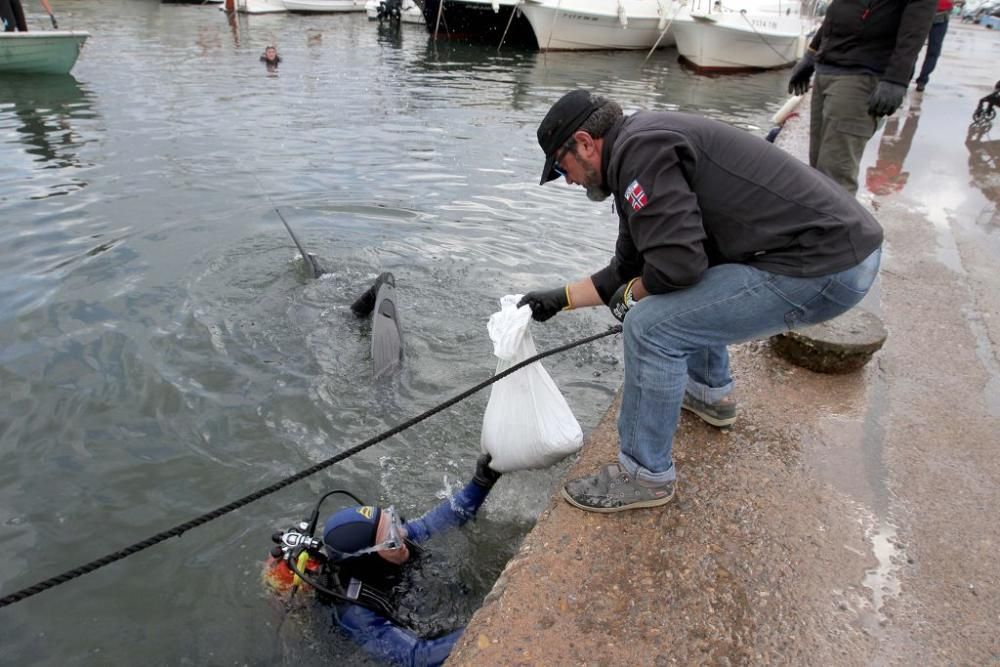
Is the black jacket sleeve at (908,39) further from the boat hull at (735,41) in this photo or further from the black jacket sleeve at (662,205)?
the boat hull at (735,41)

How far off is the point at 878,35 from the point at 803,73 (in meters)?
1.23

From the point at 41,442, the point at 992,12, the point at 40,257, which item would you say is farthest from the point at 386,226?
the point at 992,12

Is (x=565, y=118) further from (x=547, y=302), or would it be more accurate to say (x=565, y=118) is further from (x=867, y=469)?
(x=867, y=469)

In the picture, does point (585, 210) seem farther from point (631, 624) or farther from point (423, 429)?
point (631, 624)

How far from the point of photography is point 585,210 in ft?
26.0

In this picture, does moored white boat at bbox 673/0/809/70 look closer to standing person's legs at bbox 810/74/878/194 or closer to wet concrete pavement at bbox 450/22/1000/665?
standing person's legs at bbox 810/74/878/194

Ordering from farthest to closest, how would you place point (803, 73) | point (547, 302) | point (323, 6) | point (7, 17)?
point (323, 6)
point (7, 17)
point (803, 73)
point (547, 302)

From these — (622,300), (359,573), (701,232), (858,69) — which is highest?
(858,69)

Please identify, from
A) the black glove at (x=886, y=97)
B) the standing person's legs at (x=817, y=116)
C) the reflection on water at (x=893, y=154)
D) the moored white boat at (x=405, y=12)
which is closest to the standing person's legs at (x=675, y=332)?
the black glove at (x=886, y=97)

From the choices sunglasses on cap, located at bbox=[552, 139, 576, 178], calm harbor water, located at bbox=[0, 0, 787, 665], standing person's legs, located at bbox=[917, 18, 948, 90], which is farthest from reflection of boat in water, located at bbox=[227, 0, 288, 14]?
sunglasses on cap, located at bbox=[552, 139, 576, 178]

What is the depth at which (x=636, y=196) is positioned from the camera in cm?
187

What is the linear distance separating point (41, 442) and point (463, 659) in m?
3.30

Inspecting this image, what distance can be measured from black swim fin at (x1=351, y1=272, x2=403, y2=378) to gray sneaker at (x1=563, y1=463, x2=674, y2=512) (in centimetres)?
251

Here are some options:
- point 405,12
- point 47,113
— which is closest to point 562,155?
point 47,113
